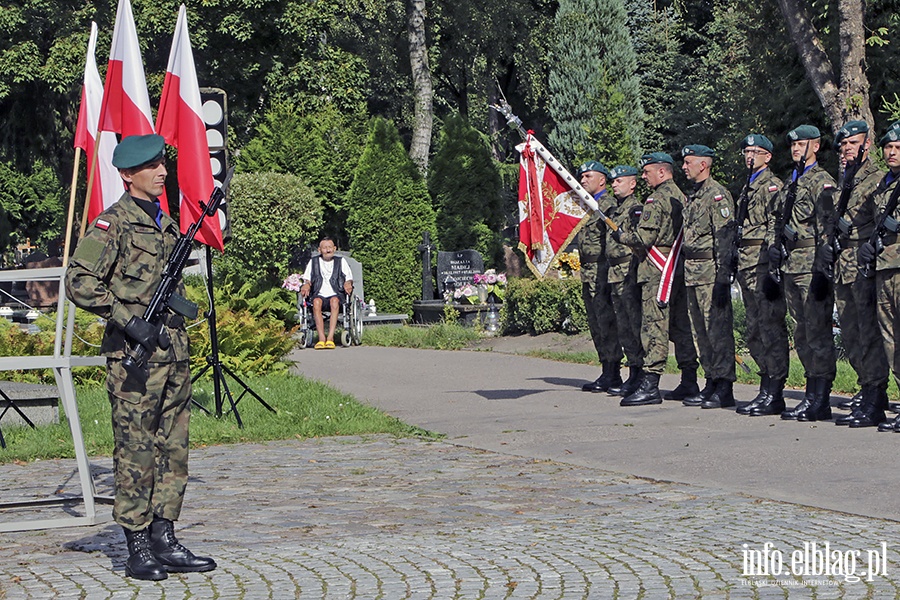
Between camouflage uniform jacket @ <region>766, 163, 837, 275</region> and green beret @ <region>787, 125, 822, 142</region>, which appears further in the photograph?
green beret @ <region>787, 125, 822, 142</region>

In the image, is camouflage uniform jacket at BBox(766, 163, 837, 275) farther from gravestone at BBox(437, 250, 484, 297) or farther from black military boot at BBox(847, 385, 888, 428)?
gravestone at BBox(437, 250, 484, 297)

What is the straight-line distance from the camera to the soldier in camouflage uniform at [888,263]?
963 cm

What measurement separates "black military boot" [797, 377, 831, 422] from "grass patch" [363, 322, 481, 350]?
386 inches

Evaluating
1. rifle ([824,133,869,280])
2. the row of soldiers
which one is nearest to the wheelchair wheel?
the row of soldiers

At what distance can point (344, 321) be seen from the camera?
21391mm

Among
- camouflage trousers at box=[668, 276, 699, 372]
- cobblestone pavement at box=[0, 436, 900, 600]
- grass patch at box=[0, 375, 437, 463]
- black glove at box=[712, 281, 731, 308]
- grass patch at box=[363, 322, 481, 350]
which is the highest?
black glove at box=[712, 281, 731, 308]

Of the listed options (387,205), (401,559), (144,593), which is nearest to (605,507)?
(401,559)

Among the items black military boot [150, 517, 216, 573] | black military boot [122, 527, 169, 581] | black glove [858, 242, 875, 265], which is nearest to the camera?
black military boot [122, 527, 169, 581]

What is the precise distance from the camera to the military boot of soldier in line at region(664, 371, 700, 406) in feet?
40.6

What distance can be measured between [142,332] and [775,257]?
641 centimetres

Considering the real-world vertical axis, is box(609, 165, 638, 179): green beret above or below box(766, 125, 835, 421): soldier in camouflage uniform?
above

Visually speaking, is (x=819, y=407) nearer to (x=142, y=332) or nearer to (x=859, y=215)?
(x=859, y=215)

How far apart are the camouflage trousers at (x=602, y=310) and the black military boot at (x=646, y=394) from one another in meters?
0.94

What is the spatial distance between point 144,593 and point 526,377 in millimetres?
9714
